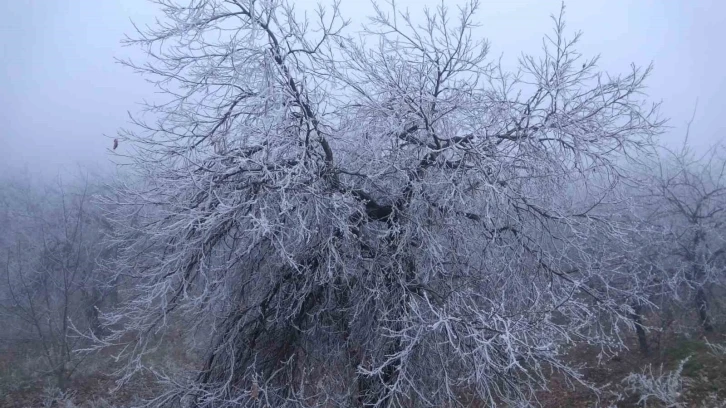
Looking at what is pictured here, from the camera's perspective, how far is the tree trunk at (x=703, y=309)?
11555mm

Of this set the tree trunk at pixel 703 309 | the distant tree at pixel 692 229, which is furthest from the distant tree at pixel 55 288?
the tree trunk at pixel 703 309

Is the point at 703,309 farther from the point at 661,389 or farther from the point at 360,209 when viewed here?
the point at 360,209

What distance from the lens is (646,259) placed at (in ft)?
36.5

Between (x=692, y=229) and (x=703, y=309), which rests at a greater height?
(x=692, y=229)

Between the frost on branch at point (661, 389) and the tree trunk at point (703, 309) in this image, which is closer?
the frost on branch at point (661, 389)

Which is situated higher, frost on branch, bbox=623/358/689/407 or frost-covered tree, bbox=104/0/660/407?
frost-covered tree, bbox=104/0/660/407

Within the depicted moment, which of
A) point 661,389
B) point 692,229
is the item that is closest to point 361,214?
point 661,389

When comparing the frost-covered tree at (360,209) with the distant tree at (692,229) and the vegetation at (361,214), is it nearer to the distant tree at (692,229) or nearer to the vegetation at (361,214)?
the vegetation at (361,214)

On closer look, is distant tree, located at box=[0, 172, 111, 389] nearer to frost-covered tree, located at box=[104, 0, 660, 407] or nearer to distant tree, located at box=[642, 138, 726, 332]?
frost-covered tree, located at box=[104, 0, 660, 407]

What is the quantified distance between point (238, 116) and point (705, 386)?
9654 mm

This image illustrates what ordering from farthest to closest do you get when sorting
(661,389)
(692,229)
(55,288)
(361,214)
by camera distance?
1. (55,288)
2. (692,229)
3. (661,389)
4. (361,214)

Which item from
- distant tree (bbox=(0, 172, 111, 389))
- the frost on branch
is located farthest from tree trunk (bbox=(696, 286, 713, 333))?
distant tree (bbox=(0, 172, 111, 389))

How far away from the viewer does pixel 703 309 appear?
11711mm

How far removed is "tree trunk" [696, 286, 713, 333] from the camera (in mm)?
11555
